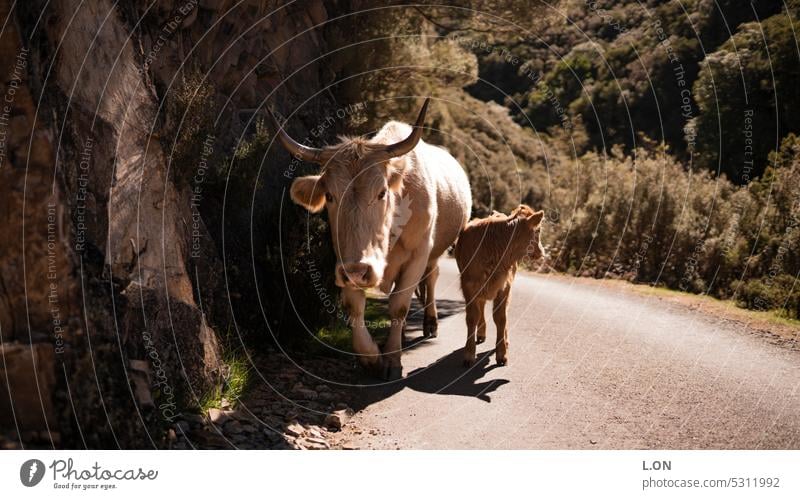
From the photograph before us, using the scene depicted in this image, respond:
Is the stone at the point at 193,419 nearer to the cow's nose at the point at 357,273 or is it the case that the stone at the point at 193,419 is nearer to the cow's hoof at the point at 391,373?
the cow's nose at the point at 357,273

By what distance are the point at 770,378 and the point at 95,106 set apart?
6.57m

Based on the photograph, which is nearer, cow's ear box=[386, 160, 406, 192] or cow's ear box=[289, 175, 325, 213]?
cow's ear box=[386, 160, 406, 192]

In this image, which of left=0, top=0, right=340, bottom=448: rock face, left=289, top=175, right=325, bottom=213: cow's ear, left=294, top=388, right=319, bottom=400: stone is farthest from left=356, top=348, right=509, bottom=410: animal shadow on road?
left=289, top=175, right=325, bottom=213: cow's ear

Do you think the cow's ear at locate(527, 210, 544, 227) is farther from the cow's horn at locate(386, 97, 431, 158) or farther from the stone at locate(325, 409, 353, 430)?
the stone at locate(325, 409, 353, 430)

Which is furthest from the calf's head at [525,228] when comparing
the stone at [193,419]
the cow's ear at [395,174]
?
the stone at [193,419]

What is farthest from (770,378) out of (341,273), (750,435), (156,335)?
(156,335)

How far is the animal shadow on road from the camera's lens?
Result: 27.0 ft

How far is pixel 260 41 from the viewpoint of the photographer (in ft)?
39.8

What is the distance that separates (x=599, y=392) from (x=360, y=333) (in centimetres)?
274

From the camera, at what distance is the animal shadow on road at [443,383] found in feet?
27.0

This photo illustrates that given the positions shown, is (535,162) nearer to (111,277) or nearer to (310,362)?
(310,362)

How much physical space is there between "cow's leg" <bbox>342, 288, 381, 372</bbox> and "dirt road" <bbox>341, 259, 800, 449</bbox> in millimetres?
466

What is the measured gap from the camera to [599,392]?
306 inches

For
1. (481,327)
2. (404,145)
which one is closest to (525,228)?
(481,327)
